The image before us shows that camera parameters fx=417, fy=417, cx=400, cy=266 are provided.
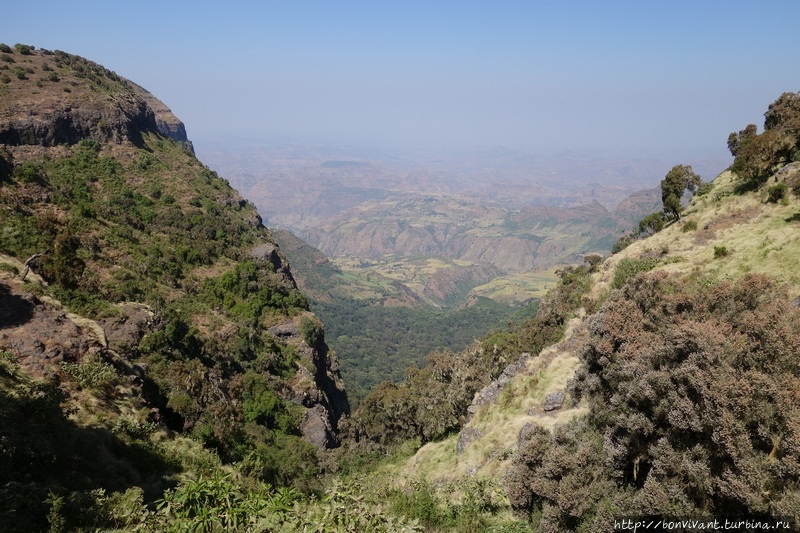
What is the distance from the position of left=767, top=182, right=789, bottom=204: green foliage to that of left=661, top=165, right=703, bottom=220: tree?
21.8 m

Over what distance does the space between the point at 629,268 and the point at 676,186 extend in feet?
83.4

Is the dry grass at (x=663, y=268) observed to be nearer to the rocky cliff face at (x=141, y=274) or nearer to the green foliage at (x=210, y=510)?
the green foliage at (x=210, y=510)

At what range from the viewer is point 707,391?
1302cm

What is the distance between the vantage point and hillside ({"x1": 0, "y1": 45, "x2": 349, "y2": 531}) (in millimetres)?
17984

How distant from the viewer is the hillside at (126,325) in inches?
708

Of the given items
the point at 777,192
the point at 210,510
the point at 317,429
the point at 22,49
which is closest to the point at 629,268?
the point at 777,192

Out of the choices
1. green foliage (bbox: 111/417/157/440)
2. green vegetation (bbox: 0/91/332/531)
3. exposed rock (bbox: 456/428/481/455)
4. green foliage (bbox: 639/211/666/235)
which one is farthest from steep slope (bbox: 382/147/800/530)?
green foliage (bbox: 639/211/666/235)

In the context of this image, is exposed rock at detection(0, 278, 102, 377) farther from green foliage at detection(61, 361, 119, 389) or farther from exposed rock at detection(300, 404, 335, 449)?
exposed rock at detection(300, 404, 335, 449)

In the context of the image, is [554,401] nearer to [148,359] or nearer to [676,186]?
[148,359]

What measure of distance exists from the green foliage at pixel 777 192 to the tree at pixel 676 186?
21814 mm

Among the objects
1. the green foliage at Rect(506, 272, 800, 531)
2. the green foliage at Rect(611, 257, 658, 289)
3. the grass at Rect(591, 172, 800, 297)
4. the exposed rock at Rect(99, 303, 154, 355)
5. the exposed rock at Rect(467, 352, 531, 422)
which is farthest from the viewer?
the exposed rock at Rect(99, 303, 154, 355)

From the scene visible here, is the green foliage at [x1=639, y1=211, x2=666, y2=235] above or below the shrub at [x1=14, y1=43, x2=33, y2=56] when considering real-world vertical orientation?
below

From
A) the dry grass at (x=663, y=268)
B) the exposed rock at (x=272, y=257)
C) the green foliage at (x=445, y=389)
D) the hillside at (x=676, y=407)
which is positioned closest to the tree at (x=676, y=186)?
the dry grass at (x=663, y=268)

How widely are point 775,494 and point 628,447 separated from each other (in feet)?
15.3
